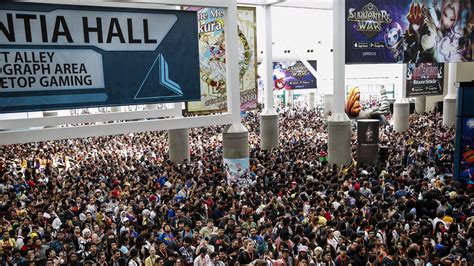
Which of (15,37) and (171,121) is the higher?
A: (15,37)

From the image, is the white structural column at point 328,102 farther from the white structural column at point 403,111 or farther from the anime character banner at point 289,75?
the white structural column at point 403,111

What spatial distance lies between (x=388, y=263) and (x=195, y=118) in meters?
6.52

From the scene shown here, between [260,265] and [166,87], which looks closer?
[260,265]

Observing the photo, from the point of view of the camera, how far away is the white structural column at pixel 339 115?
52.5 feet

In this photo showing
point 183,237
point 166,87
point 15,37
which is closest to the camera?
point 183,237

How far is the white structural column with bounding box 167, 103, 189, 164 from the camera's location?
59.4 feet

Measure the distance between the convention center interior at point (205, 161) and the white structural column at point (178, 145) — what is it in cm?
5

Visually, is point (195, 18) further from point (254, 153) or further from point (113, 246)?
point (254, 153)

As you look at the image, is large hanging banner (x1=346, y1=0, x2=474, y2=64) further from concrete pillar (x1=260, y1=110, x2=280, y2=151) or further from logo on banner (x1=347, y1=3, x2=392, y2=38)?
concrete pillar (x1=260, y1=110, x2=280, y2=151)

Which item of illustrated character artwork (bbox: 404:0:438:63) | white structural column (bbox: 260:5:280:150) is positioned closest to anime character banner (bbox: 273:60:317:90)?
white structural column (bbox: 260:5:280:150)

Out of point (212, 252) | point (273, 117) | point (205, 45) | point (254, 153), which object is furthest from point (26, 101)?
point (273, 117)

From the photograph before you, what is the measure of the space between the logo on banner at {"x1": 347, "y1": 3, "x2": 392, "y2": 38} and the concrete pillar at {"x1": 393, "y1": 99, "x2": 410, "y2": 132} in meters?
9.36

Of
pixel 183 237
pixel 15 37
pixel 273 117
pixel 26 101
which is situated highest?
pixel 15 37

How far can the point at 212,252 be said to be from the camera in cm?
702
